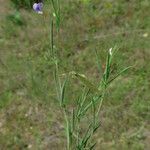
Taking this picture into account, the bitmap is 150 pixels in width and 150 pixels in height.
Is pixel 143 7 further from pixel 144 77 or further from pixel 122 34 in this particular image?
pixel 144 77

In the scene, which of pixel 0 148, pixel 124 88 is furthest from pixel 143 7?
pixel 0 148

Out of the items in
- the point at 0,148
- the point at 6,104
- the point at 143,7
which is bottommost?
the point at 0,148

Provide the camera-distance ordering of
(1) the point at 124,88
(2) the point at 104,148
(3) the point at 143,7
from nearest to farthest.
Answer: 1. (2) the point at 104,148
2. (1) the point at 124,88
3. (3) the point at 143,7

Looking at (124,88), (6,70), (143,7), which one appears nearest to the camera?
(124,88)

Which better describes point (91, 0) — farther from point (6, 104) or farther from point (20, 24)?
point (6, 104)

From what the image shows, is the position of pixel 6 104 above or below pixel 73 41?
below

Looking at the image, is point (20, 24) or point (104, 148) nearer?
point (104, 148)
